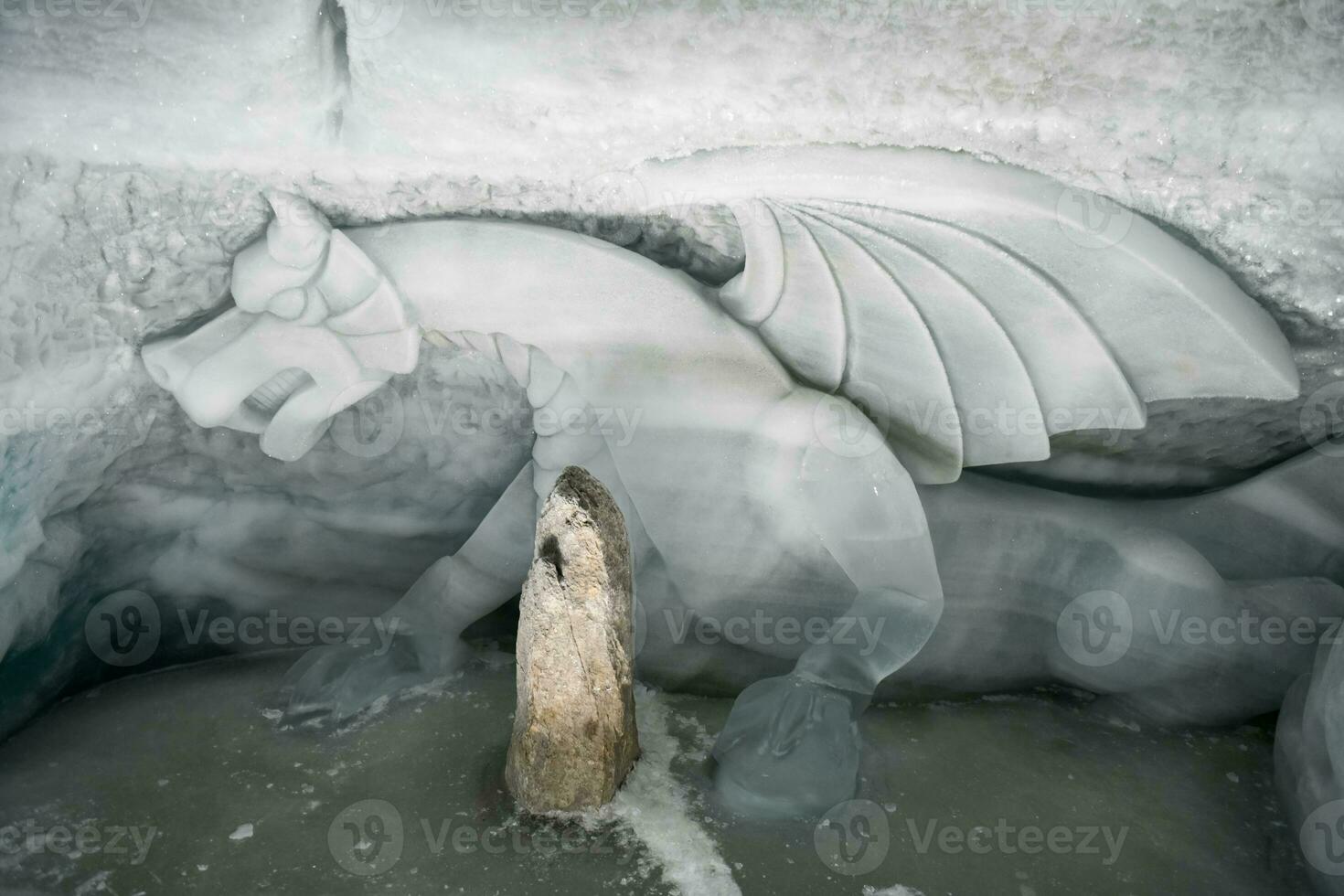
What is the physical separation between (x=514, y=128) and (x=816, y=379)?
1.54 ft

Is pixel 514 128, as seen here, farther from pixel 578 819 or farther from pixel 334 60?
pixel 578 819

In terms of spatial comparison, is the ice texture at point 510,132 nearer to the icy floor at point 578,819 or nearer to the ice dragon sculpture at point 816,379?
the ice dragon sculpture at point 816,379

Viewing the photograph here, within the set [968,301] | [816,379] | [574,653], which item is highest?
[968,301]

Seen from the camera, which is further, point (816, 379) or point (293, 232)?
point (816, 379)

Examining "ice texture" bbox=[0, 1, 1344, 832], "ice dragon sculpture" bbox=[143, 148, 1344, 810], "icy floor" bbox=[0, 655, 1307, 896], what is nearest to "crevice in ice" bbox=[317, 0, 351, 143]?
"ice texture" bbox=[0, 1, 1344, 832]

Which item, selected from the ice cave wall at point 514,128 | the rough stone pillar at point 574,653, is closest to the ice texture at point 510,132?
the ice cave wall at point 514,128

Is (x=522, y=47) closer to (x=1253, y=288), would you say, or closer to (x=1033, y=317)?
(x=1033, y=317)

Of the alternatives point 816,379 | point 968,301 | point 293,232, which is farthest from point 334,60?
point 968,301

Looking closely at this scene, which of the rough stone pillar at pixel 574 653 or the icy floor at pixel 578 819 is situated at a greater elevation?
the rough stone pillar at pixel 574 653

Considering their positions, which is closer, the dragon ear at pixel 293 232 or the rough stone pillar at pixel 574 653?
the rough stone pillar at pixel 574 653

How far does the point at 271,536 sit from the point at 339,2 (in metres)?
0.74

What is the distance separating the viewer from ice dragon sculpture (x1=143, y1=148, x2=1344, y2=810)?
1.25 meters

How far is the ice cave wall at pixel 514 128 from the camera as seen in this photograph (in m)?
1.13

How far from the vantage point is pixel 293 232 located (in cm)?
125
